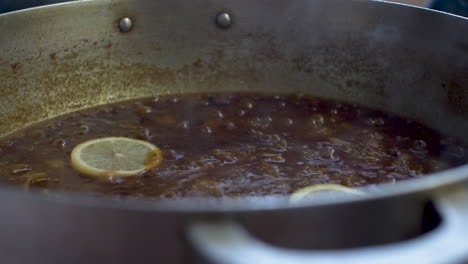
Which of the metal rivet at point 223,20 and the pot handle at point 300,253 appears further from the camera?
the metal rivet at point 223,20

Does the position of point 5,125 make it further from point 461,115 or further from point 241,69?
point 461,115

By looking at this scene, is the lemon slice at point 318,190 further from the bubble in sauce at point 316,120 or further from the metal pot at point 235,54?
the bubble in sauce at point 316,120

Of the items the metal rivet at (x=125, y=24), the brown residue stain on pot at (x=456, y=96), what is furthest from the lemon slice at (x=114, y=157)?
the brown residue stain on pot at (x=456, y=96)

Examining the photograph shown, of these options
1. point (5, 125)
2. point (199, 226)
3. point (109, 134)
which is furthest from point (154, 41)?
point (199, 226)

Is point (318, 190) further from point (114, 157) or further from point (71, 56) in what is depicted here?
point (71, 56)

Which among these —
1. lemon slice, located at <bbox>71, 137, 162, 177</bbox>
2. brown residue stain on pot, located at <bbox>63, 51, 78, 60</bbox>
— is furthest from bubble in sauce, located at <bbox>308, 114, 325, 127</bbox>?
brown residue stain on pot, located at <bbox>63, 51, 78, 60</bbox>

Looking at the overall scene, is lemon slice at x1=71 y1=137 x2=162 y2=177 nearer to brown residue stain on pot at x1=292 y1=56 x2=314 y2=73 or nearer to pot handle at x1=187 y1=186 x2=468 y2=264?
brown residue stain on pot at x1=292 y1=56 x2=314 y2=73
